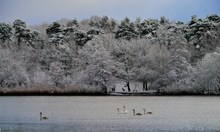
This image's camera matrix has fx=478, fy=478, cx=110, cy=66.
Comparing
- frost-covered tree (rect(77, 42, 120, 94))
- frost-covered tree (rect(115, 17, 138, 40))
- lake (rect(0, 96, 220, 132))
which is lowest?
lake (rect(0, 96, 220, 132))

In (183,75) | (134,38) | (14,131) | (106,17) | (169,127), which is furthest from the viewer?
(106,17)

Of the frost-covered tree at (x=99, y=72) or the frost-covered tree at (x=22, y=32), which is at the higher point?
the frost-covered tree at (x=22, y=32)

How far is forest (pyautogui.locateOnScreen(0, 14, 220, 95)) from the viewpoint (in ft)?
189

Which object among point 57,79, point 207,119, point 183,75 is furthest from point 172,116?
point 57,79

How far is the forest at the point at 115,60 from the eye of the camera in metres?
57.5

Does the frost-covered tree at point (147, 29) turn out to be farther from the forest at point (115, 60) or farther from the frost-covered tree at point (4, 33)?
the frost-covered tree at point (4, 33)

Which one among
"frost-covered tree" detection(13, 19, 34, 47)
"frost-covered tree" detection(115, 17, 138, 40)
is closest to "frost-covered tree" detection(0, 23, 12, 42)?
A: "frost-covered tree" detection(13, 19, 34, 47)

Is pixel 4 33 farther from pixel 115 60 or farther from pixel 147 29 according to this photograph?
pixel 147 29

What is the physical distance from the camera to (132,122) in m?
27.0

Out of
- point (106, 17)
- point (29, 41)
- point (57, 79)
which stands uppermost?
point (106, 17)

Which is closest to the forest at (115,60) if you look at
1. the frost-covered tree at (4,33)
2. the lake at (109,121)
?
the frost-covered tree at (4,33)

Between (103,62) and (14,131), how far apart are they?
1468 inches

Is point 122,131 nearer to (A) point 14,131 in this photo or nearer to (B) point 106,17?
(A) point 14,131

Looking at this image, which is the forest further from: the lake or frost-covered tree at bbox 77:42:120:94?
the lake
